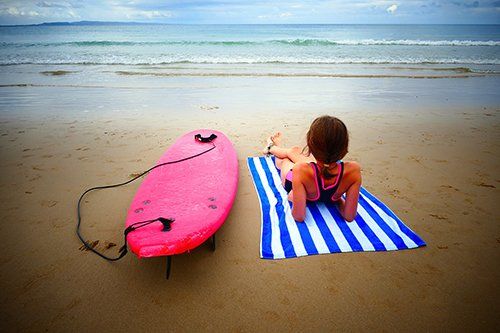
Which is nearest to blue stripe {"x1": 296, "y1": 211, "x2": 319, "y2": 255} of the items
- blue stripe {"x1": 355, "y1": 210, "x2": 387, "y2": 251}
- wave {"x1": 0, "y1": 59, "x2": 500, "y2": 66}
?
blue stripe {"x1": 355, "y1": 210, "x2": 387, "y2": 251}

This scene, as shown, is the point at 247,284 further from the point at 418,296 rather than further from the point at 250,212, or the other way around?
the point at 418,296

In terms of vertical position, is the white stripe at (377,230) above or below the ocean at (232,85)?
below

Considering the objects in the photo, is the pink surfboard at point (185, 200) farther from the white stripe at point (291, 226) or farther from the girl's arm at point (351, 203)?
the girl's arm at point (351, 203)

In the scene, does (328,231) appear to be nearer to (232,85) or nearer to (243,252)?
(243,252)

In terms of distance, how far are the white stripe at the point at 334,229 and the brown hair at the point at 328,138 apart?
2.69ft

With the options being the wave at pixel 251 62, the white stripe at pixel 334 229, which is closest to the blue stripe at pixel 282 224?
the white stripe at pixel 334 229

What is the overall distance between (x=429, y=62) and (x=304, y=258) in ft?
59.1

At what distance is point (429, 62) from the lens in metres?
15.4

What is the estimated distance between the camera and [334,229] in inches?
106

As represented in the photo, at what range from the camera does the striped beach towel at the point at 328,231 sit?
2.47 meters

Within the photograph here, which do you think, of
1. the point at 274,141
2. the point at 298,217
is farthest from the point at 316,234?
the point at 274,141

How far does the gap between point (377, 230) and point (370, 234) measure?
4.4 inches

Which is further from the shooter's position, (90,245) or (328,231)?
(328,231)

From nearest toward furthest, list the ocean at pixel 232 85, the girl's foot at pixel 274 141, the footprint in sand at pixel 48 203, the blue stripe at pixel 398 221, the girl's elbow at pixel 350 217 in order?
the blue stripe at pixel 398 221
the girl's elbow at pixel 350 217
the footprint in sand at pixel 48 203
the girl's foot at pixel 274 141
the ocean at pixel 232 85
